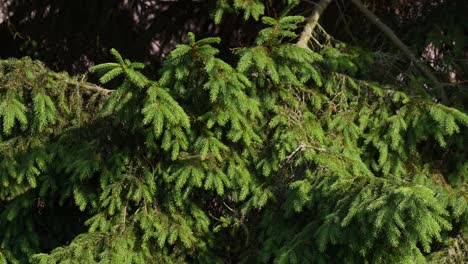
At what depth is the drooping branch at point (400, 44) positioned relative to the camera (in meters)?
4.68

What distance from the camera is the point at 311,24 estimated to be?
4742mm

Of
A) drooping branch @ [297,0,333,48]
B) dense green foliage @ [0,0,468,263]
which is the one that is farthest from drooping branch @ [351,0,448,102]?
drooping branch @ [297,0,333,48]

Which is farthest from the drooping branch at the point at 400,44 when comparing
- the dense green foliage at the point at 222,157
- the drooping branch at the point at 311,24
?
the drooping branch at the point at 311,24

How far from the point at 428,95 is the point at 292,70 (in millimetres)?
1145

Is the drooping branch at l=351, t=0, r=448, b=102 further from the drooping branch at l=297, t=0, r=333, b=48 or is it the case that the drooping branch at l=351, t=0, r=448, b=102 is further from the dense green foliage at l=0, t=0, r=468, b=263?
the drooping branch at l=297, t=0, r=333, b=48

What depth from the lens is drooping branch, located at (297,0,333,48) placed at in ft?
15.1

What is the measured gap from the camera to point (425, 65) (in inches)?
190

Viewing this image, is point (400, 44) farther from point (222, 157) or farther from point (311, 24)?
point (222, 157)

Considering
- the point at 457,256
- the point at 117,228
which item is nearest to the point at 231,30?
the point at 117,228

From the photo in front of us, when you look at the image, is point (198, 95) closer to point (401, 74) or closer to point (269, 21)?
point (269, 21)

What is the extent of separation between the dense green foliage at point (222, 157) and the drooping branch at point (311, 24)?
8.7 inches

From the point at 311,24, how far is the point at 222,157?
1487 mm

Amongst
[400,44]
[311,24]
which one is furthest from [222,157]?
[400,44]

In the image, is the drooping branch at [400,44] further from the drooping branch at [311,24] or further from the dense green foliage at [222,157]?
the drooping branch at [311,24]
